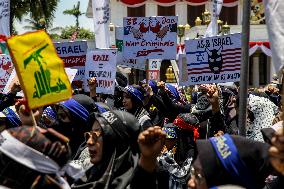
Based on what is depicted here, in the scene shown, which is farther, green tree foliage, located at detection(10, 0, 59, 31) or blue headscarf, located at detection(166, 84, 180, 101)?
green tree foliage, located at detection(10, 0, 59, 31)

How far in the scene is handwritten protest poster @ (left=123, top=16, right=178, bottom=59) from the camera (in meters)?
7.75

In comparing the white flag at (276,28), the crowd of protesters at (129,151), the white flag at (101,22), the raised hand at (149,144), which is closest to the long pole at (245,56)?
the white flag at (276,28)

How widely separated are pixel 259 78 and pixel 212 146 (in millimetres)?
32483

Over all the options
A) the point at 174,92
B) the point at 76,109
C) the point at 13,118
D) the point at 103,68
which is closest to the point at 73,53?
the point at 103,68

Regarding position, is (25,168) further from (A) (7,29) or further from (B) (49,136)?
(A) (7,29)

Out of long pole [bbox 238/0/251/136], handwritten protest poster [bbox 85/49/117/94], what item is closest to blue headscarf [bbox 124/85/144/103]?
handwritten protest poster [bbox 85/49/117/94]

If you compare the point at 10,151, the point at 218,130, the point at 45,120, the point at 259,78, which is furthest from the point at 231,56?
the point at 259,78

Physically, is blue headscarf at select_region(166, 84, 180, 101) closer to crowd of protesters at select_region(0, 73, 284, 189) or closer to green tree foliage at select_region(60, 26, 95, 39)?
crowd of protesters at select_region(0, 73, 284, 189)

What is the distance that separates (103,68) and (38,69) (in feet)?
12.5

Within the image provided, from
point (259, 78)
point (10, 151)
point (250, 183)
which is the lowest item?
point (259, 78)

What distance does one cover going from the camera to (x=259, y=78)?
113 ft

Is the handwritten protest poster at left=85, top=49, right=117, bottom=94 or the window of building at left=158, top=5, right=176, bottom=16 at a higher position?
the window of building at left=158, top=5, right=176, bottom=16

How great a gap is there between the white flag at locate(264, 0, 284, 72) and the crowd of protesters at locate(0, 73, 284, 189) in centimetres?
38

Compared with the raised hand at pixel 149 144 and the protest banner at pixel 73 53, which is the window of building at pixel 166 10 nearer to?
the protest banner at pixel 73 53
